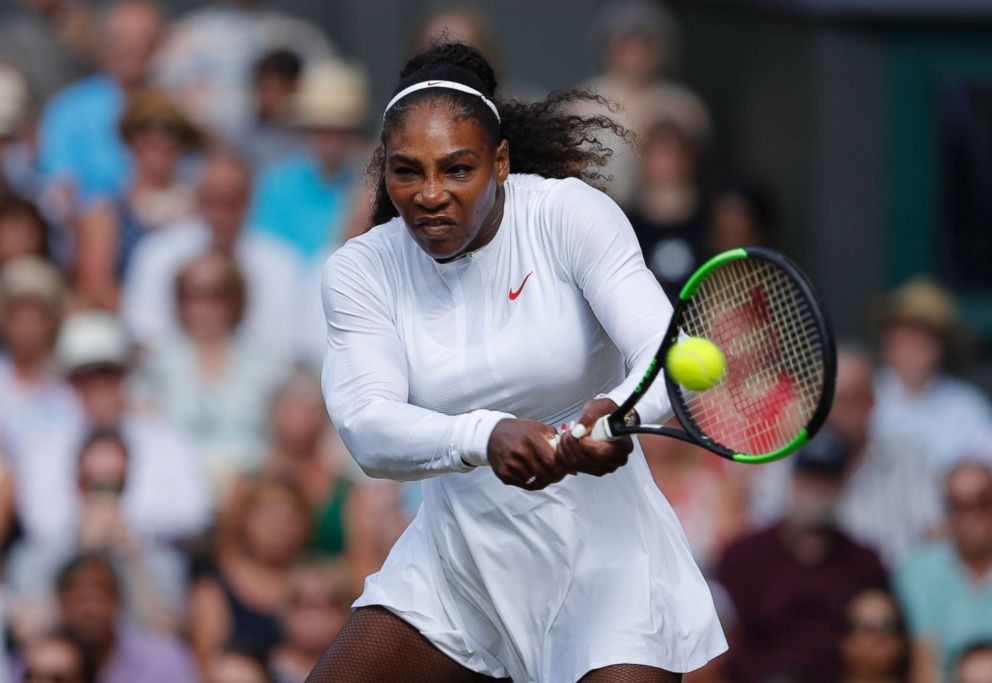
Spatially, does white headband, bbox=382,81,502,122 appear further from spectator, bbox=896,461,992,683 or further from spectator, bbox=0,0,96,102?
spectator, bbox=0,0,96,102

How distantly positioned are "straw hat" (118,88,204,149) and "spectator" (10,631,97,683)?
242 cm

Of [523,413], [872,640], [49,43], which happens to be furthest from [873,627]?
[49,43]

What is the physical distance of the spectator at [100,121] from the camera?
27.0ft

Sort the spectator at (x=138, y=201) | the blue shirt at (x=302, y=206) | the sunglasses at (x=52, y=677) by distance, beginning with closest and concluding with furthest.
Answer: the sunglasses at (x=52, y=677)
the spectator at (x=138, y=201)
the blue shirt at (x=302, y=206)

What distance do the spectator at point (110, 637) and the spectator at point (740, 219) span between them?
2901 millimetres

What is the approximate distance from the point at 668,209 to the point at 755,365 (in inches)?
162

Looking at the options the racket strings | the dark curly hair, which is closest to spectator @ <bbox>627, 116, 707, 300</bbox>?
the dark curly hair

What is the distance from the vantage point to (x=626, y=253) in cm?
380

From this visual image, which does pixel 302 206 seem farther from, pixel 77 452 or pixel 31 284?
pixel 77 452

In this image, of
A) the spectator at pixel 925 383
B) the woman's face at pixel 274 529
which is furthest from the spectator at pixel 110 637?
the spectator at pixel 925 383

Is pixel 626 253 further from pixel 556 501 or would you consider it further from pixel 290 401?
pixel 290 401

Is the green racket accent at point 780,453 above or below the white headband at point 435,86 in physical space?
below

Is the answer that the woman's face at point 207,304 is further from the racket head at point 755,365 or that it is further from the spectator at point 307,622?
the racket head at point 755,365

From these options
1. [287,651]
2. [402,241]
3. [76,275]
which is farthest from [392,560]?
[76,275]
